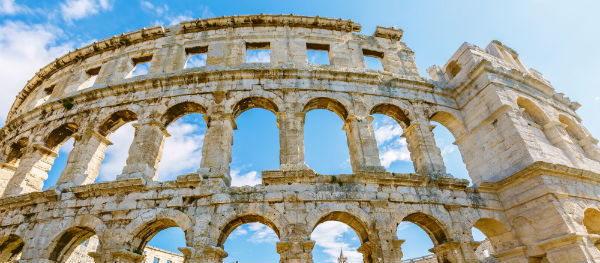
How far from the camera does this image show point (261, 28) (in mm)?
11633

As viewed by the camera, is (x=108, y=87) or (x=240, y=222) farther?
(x=108, y=87)

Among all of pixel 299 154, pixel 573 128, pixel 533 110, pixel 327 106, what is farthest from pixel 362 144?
pixel 573 128

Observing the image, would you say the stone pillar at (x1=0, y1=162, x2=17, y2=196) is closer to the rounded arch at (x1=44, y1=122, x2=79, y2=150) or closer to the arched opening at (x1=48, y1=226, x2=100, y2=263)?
the rounded arch at (x1=44, y1=122, x2=79, y2=150)

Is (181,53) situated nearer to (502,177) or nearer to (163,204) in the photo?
(163,204)

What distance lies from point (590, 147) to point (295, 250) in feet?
33.2

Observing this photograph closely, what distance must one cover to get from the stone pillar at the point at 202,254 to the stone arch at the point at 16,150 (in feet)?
28.1

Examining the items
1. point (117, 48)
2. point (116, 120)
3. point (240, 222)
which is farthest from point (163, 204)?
point (117, 48)

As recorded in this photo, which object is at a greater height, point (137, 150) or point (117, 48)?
point (117, 48)

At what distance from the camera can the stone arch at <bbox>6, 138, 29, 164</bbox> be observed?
10.6 m

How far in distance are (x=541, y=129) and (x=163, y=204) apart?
10.9m

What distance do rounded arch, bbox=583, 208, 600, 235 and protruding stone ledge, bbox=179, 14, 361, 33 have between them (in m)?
9.29

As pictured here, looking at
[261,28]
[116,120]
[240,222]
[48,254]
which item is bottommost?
[48,254]

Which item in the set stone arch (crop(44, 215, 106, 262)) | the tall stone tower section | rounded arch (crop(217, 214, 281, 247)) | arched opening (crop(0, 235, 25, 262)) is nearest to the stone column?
rounded arch (crop(217, 214, 281, 247))

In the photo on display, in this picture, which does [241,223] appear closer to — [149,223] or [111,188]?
[149,223]
